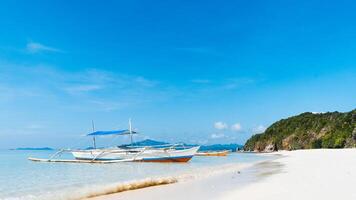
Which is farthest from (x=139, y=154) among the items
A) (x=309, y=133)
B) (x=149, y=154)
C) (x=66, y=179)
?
(x=309, y=133)

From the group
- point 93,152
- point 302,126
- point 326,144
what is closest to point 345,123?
point 326,144

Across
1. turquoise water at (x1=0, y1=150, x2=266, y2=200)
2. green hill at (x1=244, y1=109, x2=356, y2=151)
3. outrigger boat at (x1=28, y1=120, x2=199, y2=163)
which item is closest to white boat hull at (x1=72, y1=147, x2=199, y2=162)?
outrigger boat at (x1=28, y1=120, x2=199, y2=163)

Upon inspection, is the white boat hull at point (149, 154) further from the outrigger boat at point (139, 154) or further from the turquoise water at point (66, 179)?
the turquoise water at point (66, 179)

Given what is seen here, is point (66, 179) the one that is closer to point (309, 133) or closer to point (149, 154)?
point (149, 154)

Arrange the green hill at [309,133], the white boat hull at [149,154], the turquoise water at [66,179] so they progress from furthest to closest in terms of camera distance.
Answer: the green hill at [309,133], the white boat hull at [149,154], the turquoise water at [66,179]

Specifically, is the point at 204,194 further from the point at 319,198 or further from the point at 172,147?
the point at 172,147

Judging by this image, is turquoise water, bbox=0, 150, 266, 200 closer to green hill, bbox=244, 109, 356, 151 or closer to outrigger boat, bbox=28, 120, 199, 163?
outrigger boat, bbox=28, 120, 199, 163

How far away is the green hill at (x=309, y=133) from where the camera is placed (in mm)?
66175

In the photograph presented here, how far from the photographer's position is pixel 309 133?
8400 centimetres

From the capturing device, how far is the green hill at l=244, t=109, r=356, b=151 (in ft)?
217

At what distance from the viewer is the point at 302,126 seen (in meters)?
89.9

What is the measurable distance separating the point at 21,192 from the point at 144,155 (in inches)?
859

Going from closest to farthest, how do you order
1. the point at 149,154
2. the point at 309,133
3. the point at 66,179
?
the point at 66,179 < the point at 149,154 < the point at 309,133

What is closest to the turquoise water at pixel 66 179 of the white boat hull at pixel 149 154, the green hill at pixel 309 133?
the white boat hull at pixel 149 154
